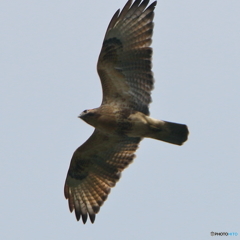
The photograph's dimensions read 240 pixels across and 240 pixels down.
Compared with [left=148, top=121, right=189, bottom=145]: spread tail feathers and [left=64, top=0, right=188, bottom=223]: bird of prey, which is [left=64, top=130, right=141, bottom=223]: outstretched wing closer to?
[left=64, top=0, right=188, bottom=223]: bird of prey

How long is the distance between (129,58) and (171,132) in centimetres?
163

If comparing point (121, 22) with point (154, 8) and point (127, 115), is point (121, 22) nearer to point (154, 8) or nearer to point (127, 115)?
point (154, 8)

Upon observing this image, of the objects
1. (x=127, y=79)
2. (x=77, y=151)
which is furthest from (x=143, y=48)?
(x=77, y=151)

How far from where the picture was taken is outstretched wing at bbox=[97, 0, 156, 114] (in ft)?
38.5

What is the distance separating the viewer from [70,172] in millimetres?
12844

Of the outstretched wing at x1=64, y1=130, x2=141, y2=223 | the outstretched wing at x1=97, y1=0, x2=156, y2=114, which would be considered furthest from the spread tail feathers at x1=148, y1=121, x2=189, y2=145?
the outstretched wing at x1=64, y1=130, x2=141, y2=223

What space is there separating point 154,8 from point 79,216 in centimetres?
453

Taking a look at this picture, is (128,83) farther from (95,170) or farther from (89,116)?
(95,170)

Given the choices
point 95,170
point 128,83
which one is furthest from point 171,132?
point 95,170

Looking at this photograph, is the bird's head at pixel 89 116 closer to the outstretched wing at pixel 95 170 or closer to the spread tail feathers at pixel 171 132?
the outstretched wing at pixel 95 170

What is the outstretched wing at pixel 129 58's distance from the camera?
462 inches

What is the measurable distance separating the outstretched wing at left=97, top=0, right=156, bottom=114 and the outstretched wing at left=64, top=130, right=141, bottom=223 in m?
0.93

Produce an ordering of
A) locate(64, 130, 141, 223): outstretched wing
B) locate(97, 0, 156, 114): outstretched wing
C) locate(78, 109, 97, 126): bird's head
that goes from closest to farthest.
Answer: locate(78, 109, 97, 126): bird's head, locate(97, 0, 156, 114): outstretched wing, locate(64, 130, 141, 223): outstretched wing

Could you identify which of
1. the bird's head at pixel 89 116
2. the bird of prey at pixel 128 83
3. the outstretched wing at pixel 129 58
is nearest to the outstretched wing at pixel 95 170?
the bird of prey at pixel 128 83
